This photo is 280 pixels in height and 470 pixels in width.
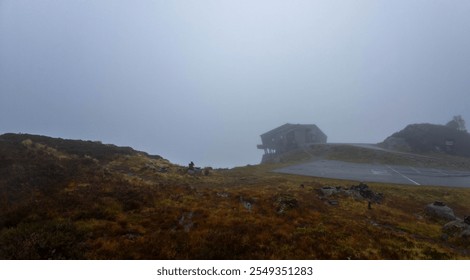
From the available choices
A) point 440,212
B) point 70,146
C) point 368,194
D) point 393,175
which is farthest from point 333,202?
point 70,146

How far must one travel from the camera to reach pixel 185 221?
13398 mm

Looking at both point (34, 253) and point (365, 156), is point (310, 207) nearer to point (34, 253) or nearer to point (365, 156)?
point (34, 253)

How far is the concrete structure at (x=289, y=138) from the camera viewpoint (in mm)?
77875

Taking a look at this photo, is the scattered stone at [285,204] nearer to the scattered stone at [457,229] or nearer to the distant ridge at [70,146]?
the scattered stone at [457,229]

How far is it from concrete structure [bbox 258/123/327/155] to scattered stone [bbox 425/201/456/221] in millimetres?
54901

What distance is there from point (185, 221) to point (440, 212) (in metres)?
19.7

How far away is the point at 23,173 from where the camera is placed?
17.8 m

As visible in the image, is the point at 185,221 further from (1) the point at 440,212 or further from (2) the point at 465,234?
(1) the point at 440,212

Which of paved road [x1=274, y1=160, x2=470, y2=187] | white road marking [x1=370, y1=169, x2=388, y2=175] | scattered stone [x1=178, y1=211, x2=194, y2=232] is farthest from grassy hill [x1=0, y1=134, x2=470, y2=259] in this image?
white road marking [x1=370, y1=169, x2=388, y2=175]

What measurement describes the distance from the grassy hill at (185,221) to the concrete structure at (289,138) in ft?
176

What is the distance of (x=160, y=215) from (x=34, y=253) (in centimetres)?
625

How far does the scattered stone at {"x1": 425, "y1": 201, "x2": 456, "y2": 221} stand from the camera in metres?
18.1

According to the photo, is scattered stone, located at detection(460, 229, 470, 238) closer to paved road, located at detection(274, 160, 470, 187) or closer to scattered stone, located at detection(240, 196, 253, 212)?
scattered stone, located at detection(240, 196, 253, 212)
